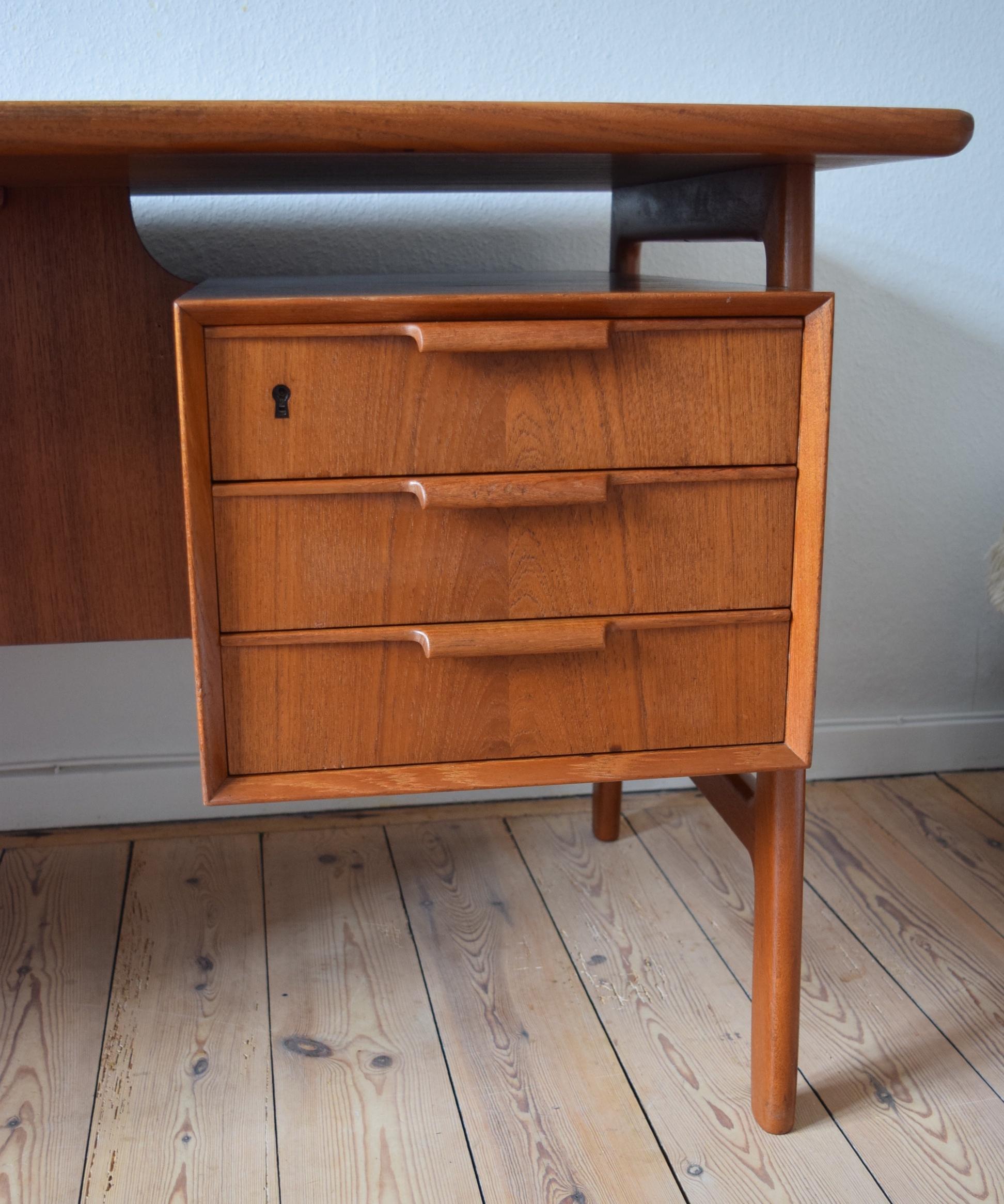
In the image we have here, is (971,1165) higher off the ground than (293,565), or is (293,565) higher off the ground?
(293,565)

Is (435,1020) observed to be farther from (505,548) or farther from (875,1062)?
(505,548)

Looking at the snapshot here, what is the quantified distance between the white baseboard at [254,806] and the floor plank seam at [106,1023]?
0.24ft

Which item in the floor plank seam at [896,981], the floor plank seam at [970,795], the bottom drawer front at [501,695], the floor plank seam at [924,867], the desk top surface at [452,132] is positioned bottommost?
the floor plank seam at [970,795]

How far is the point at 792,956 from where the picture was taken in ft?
3.00

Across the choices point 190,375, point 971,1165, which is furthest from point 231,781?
point 971,1165

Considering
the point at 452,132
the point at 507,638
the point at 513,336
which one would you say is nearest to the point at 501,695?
the point at 507,638

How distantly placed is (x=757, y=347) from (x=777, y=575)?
0.16m

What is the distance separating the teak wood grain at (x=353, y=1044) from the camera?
87 cm

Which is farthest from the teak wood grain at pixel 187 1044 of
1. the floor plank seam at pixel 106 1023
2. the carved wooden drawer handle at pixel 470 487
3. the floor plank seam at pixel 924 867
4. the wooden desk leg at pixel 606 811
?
the floor plank seam at pixel 924 867

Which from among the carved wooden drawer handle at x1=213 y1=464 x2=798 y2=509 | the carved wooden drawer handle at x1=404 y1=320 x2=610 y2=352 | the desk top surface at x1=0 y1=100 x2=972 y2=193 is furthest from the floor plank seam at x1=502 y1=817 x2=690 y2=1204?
the desk top surface at x1=0 y1=100 x2=972 y2=193

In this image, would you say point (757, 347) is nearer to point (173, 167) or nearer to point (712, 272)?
point (173, 167)

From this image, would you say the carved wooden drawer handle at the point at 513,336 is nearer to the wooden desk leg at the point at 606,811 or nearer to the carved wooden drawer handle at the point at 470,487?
the carved wooden drawer handle at the point at 470,487

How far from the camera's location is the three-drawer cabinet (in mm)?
736

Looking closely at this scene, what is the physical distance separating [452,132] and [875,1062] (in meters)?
0.86
